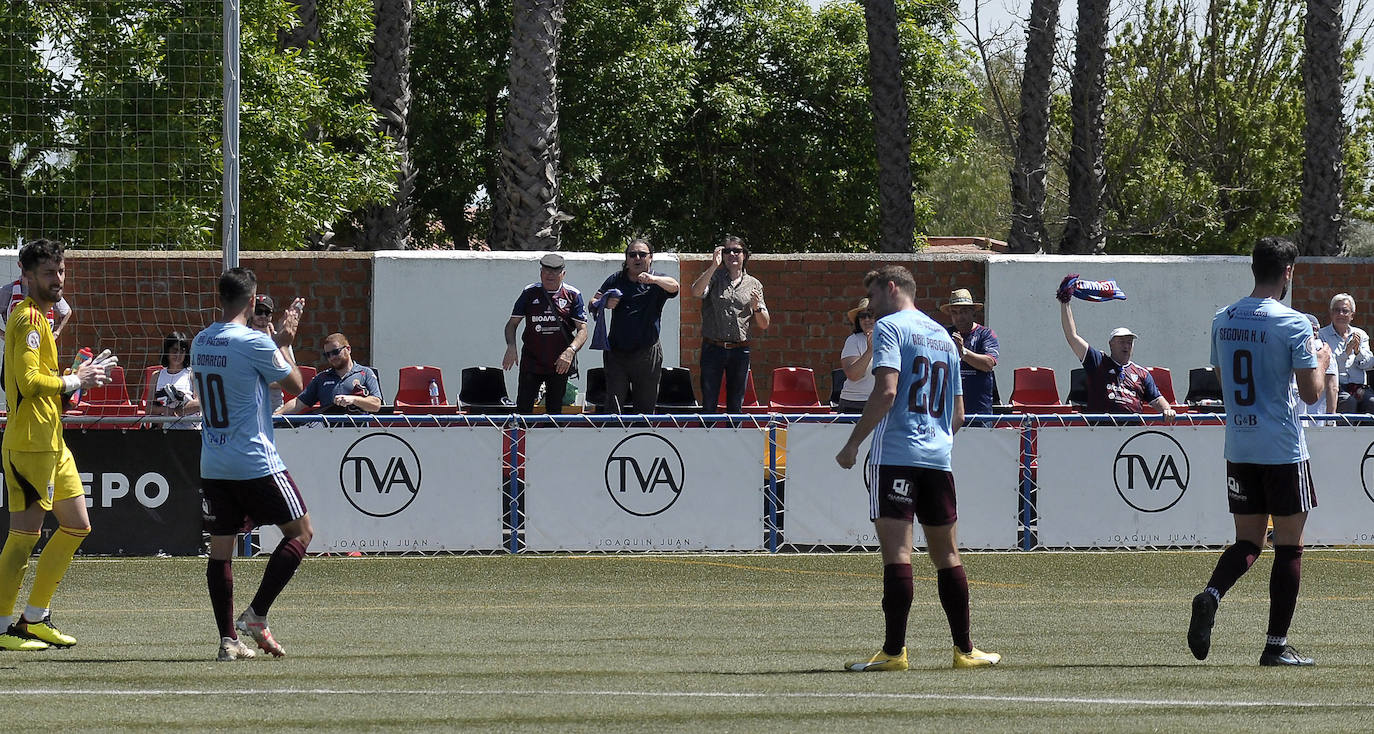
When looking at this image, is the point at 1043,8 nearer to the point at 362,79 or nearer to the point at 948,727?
the point at 362,79

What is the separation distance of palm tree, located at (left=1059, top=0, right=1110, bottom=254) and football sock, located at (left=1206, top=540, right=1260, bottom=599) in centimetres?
1782

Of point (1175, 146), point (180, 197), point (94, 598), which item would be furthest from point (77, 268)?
point (1175, 146)

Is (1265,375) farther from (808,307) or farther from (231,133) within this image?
(808,307)

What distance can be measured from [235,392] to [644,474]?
578 cm

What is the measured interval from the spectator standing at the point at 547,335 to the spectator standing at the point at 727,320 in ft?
3.83

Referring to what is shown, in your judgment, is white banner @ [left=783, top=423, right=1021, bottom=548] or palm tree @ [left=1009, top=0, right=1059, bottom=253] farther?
palm tree @ [left=1009, top=0, right=1059, bottom=253]

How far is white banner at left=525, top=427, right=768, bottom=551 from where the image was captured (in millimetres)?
13734

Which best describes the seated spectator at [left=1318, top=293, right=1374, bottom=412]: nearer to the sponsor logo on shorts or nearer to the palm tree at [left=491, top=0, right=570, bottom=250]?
the sponsor logo on shorts

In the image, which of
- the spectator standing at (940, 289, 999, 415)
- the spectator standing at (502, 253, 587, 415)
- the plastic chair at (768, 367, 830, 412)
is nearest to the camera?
the spectator standing at (940, 289, 999, 415)

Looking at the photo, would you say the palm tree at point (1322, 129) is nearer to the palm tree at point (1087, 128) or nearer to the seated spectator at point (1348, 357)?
the palm tree at point (1087, 128)

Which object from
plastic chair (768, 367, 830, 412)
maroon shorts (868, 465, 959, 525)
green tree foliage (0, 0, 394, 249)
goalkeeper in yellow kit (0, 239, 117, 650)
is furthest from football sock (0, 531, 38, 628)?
plastic chair (768, 367, 830, 412)

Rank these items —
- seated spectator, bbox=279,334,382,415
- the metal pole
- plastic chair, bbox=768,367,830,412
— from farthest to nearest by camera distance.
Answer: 1. plastic chair, bbox=768,367,830,412
2. seated spectator, bbox=279,334,382,415
3. the metal pole

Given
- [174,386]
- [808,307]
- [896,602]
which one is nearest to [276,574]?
[896,602]

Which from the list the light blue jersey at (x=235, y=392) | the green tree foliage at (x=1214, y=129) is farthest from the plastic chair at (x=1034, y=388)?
the green tree foliage at (x=1214, y=129)
